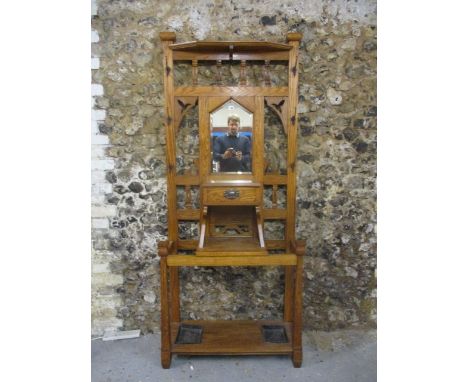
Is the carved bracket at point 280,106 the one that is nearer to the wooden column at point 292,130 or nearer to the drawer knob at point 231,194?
the wooden column at point 292,130

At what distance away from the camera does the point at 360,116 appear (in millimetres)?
2225

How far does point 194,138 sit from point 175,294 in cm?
115

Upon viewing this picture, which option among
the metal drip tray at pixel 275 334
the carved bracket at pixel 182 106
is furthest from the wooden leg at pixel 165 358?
the carved bracket at pixel 182 106

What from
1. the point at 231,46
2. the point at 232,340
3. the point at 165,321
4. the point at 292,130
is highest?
the point at 231,46

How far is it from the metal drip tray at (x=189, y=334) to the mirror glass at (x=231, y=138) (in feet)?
3.74

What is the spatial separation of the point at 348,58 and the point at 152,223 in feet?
6.00

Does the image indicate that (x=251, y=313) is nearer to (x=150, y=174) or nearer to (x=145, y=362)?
(x=145, y=362)

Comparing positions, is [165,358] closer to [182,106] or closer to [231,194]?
[231,194]

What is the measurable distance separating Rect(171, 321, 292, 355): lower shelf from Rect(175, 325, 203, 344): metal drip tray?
27mm

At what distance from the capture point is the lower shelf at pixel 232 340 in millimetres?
2006

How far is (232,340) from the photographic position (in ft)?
6.93

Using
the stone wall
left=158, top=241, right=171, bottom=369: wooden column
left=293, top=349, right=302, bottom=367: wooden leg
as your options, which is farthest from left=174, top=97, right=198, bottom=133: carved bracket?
left=293, top=349, right=302, bottom=367: wooden leg

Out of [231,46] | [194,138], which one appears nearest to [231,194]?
[194,138]

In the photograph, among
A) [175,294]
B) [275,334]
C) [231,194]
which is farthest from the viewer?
[175,294]
